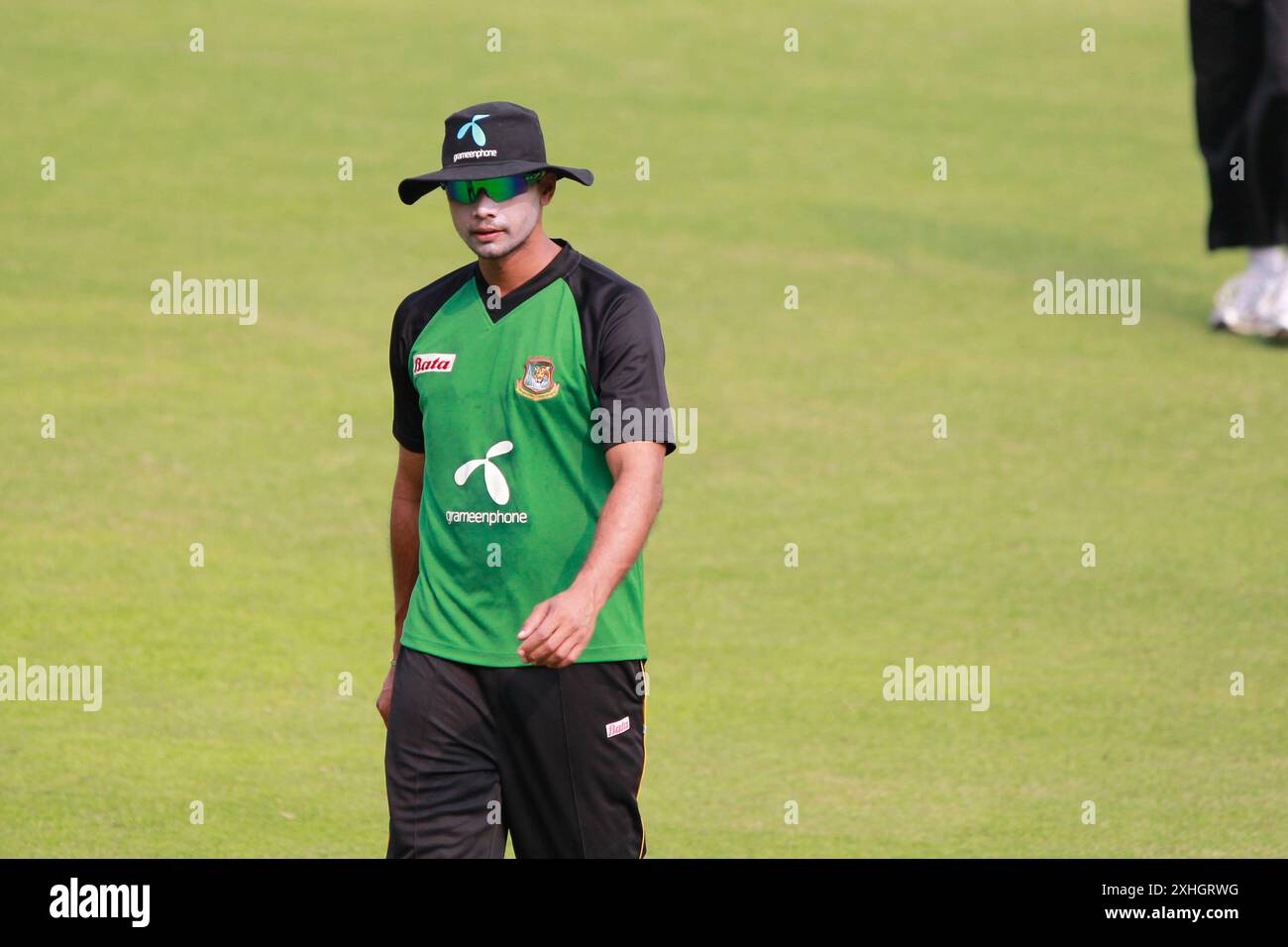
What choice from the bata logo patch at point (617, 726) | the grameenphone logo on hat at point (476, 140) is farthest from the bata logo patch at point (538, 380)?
the bata logo patch at point (617, 726)

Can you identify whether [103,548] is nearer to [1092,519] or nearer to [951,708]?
[951,708]

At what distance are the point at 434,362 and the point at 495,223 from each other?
1.31 ft

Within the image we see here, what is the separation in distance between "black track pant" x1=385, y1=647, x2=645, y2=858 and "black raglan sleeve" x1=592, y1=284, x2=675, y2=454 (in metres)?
0.65

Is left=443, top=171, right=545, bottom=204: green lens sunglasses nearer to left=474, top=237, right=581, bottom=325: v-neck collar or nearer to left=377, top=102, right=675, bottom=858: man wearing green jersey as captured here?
left=377, top=102, right=675, bottom=858: man wearing green jersey

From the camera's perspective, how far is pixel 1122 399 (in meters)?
13.5

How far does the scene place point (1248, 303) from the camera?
15.0 m

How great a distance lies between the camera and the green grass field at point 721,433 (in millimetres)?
8289

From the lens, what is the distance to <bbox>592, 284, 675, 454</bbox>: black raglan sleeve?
5.21 metres

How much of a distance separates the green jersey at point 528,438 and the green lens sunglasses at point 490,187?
0.22m
